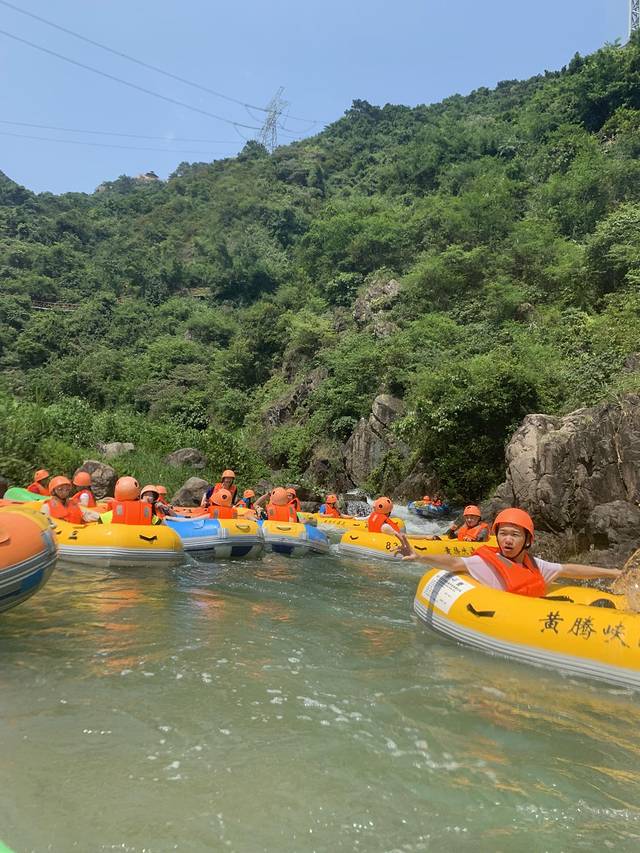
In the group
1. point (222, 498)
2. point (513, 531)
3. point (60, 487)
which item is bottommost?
point (222, 498)

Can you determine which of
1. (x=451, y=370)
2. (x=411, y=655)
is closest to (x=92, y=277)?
(x=451, y=370)

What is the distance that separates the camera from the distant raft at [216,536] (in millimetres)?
8477

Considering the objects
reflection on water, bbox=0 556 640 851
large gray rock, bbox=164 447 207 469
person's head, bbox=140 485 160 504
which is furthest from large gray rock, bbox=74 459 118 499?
reflection on water, bbox=0 556 640 851

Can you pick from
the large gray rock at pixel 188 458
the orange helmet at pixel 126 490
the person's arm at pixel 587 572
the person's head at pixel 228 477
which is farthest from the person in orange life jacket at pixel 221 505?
the large gray rock at pixel 188 458

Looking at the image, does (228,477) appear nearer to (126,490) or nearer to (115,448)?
(126,490)

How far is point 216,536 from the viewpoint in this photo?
27.9 ft

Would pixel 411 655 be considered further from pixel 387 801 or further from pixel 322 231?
pixel 322 231

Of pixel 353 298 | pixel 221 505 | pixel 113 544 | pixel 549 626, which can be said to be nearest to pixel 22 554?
pixel 113 544

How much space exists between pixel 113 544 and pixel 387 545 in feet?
13.8

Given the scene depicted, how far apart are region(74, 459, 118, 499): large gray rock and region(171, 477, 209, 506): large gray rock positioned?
174 centimetres

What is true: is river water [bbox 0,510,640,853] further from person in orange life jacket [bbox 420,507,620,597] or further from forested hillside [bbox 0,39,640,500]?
forested hillside [bbox 0,39,640,500]

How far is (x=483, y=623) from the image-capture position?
462cm

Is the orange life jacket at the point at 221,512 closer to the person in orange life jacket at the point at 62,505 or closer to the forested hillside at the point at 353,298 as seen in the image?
the person in orange life jacket at the point at 62,505

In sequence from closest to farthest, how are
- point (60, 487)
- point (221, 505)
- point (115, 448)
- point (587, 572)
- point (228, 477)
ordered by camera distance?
point (587, 572) → point (60, 487) → point (221, 505) → point (228, 477) → point (115, 448)
